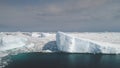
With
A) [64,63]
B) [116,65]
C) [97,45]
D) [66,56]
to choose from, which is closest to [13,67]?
[64,63]

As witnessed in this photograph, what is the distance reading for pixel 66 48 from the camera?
29.8m

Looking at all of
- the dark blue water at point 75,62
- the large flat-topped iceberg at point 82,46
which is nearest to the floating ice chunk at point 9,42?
the large flat-topped iceberg at point 82,46

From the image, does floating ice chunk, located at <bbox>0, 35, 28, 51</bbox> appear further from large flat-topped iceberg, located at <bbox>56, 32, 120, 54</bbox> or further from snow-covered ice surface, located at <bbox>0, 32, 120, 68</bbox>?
large flat-topped iceberg, located at <bbox>56, 32, 120, 54</bbox>

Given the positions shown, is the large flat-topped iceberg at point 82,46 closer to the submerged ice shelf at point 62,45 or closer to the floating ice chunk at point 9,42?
the submerged ice shelf at point 62,45

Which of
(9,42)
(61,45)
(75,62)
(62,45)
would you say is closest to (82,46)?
(62,45)

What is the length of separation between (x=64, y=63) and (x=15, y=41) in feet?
36.0

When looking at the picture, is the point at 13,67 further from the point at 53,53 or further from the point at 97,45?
the point at 97,45

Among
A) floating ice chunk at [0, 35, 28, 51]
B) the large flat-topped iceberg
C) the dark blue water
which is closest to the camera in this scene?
the dark blue water

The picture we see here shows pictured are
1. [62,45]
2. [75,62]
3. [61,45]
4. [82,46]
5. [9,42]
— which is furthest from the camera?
[9,42]

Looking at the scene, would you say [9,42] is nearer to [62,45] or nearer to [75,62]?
[62,45]

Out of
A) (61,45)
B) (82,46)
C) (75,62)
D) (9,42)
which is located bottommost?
(75,62)

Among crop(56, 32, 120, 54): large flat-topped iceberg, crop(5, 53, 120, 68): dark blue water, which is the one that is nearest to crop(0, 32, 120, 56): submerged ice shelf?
crop(56, 32, 120, 54): large flat-topped iceberg

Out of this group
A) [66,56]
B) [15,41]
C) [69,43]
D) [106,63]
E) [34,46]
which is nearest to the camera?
[106,63]

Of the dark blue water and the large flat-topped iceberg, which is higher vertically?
the large flat-topped iceberg
